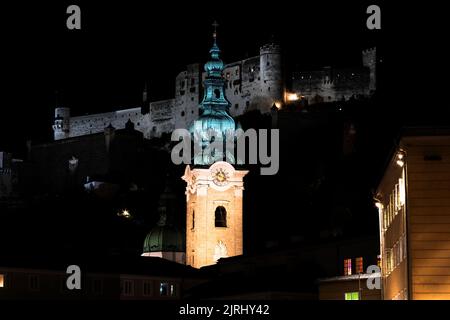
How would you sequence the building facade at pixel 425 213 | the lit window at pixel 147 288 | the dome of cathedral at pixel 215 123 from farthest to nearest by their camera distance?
1. the dome of cathedral at pixel 215 123
2. the lit window at pixel 147 288
3. the building facade at pixel 425 213

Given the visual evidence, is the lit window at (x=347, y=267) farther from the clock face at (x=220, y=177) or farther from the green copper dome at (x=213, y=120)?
the green copper dome at (x=213, y=120)

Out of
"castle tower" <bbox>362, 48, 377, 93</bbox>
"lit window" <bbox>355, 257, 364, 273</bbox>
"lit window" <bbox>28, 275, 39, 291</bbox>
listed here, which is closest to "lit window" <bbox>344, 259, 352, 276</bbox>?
"lit window" <bbox>355, 257, 364, 273</bbox>

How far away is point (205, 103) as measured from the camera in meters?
110

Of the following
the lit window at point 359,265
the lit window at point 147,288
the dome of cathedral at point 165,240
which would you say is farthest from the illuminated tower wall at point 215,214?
the lit window at point 359,265

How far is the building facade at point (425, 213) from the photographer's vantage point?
39594mm

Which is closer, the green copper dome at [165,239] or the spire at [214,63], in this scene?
A: the green copper dome at [165,239]

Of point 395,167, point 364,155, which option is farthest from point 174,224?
point 395,167

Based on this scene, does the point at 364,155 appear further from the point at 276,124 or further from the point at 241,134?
the point at 241,134

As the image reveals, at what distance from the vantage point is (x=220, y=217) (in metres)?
103

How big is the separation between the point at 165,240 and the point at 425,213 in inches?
2872

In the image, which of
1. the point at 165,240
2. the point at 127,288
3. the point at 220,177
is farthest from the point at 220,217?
the point at 127,288

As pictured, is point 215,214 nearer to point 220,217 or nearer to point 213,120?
point 220,217

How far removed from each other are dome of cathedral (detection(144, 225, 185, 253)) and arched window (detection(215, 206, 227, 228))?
9.12m

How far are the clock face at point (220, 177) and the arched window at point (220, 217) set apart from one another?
2.00 meters
